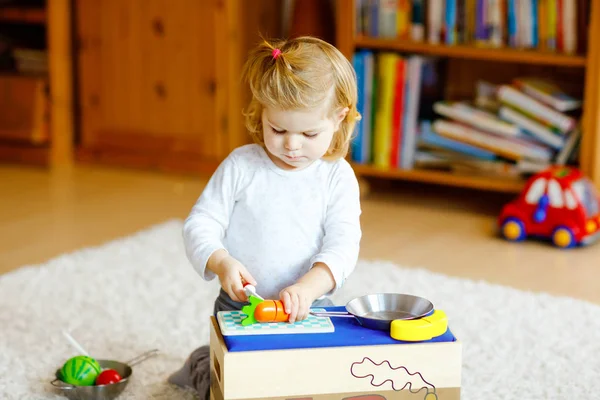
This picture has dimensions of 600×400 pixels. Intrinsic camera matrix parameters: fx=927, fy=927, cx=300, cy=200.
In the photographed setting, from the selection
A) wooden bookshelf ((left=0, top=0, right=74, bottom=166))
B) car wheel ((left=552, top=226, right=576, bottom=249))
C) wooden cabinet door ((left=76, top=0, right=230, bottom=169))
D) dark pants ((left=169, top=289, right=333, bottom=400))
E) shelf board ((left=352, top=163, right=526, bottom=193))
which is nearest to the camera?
dark pants ((left=169, top=289, right=333, bottom=400))

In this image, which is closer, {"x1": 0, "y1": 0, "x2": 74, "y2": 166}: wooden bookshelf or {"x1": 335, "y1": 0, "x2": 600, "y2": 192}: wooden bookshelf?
{"x1": 335, "y1": 0, "x2": 600, "y2": 192}: wooden bookshelf

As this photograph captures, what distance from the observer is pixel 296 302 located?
124cm

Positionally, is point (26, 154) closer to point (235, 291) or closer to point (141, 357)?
point (141, 357)

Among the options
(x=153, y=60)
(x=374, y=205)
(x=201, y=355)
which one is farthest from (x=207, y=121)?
(x=201, y=355)

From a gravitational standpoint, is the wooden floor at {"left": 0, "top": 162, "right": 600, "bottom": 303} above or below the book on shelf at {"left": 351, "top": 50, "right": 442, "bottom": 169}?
below

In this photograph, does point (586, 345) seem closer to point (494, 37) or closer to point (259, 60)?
point (259, 60)

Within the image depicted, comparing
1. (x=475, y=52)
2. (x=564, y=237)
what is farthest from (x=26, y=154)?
(x=564, y=237)

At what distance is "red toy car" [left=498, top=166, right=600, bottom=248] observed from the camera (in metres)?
2.41

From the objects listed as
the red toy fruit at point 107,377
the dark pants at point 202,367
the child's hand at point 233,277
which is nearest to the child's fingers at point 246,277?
the child's hand at point 233,277

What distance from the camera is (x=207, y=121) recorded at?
311cm

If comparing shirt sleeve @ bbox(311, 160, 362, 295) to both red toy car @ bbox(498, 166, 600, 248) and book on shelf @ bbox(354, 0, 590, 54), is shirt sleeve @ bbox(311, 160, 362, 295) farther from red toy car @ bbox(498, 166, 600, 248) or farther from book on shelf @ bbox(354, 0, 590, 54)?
book on shelf @ bbox(354, 0, 590, 54)

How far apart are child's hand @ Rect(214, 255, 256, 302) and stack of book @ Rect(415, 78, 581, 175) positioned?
1527 millimetres

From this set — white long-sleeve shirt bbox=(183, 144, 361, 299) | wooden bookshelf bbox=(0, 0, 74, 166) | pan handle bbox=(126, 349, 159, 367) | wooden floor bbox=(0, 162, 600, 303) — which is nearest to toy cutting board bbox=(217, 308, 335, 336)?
white long-sleeve shirt bbox=(183, 144, 361, 299)

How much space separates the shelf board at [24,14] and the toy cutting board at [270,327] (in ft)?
7.31
